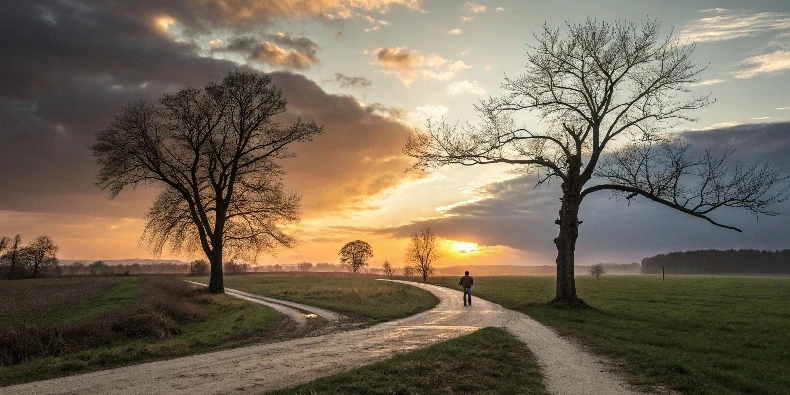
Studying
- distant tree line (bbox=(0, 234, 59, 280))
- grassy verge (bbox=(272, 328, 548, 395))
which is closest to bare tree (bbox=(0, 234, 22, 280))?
distant tree line (bbox=(0, 234, 59, 280))

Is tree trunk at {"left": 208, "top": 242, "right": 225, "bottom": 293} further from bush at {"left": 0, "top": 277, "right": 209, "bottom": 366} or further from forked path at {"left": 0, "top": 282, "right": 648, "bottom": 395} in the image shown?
forked path at {"left": 0, "top": 282, "right": 648, "bottom": 395}

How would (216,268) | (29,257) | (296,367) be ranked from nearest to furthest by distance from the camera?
(296,367) < (216,268) < (29,257)

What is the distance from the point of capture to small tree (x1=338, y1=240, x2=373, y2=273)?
115 m

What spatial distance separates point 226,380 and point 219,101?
31137 mm

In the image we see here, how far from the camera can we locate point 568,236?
1175 inches

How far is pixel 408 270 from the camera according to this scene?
111 meters

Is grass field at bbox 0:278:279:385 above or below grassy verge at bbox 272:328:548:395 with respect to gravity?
below

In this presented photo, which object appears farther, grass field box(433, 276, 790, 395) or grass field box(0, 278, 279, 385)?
grass field box(0, 278, 279, 385)

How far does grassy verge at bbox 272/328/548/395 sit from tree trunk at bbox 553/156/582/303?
51.2 ft

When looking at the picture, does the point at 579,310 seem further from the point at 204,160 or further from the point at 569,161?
the point at 204,160

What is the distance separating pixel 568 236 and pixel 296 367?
2217 centimetres

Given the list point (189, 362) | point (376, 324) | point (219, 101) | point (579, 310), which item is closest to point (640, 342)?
point (579, 310)

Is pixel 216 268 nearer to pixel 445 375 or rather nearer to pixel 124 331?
pixel 124 331

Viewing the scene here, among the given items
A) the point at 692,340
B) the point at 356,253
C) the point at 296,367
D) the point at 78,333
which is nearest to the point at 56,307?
the point at 78,333
